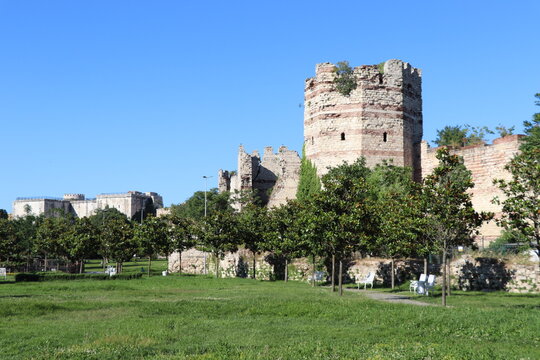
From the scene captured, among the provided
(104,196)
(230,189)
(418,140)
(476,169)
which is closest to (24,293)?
(476,169)

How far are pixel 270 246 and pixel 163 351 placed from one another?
26.9m

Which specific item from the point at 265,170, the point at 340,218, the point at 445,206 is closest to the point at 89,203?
the point at 265,170

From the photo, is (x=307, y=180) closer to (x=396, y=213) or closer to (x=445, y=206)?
(x=396, y=213)

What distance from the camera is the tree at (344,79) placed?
153ft

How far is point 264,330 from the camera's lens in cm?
1523

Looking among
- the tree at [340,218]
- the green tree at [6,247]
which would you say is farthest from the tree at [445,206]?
the green tree at [6,247]

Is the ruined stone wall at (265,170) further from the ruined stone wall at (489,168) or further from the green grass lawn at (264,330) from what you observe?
the green grass lawn at (264,330)

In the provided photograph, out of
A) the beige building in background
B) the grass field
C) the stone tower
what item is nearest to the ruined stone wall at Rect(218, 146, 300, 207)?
the stone tower

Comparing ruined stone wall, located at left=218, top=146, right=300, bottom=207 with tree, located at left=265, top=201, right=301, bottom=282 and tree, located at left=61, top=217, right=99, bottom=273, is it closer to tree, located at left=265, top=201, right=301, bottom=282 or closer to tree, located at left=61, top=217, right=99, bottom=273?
tree, located at left=61, top=217, right=99, bottom=273

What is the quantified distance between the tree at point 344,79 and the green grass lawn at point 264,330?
1064 inches

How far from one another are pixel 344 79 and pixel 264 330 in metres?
34.2

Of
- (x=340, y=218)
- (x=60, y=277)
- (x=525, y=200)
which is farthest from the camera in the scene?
(x=60, y=277)

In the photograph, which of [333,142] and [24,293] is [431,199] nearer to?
[24,293]

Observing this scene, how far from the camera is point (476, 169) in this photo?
4100 cm
